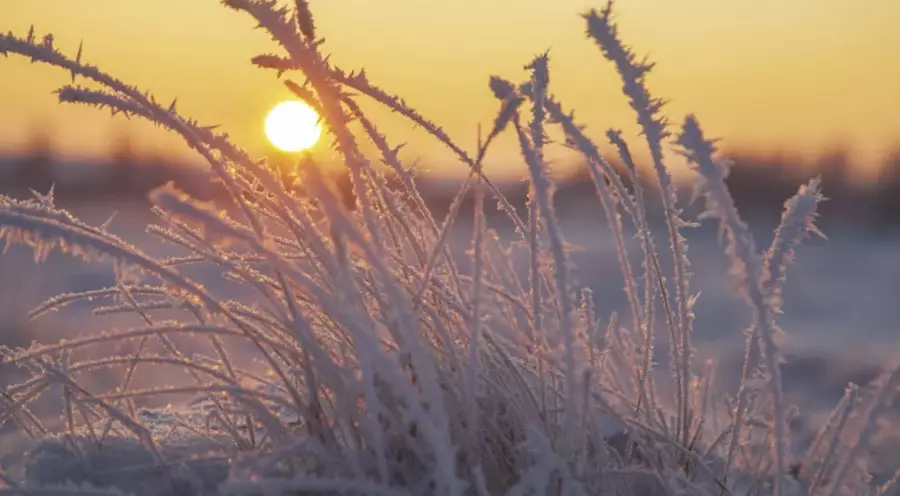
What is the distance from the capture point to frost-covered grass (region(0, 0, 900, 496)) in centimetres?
89

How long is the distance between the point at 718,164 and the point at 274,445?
657mm

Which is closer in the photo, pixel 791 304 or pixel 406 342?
pixel 406 342

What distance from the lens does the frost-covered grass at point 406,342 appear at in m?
0.89

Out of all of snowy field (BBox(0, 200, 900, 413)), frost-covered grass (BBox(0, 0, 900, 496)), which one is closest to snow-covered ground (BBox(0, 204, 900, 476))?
snowy field (BBox(0, 200, 900, 413))

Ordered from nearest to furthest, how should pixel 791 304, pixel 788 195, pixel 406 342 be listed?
1. pixel 406 342
2. pixel 791 304
3. pixel 788 195

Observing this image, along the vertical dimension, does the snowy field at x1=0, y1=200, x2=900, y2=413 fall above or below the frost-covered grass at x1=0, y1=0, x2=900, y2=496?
below

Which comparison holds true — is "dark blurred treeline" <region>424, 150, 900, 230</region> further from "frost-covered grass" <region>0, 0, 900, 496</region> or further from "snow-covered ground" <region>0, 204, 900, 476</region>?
"frost-covered grass" <region>0, 0, 900, 496</region>

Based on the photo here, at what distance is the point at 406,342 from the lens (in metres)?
0.89

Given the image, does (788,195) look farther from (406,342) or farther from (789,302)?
(406,342)

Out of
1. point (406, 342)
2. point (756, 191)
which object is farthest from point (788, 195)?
point (406, 342)

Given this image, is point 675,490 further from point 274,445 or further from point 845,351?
point 845,351

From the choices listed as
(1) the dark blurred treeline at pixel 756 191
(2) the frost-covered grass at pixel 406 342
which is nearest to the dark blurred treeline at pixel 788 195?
(1) the dark blurred treeline at pixel 756 191

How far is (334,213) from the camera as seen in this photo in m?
0.85

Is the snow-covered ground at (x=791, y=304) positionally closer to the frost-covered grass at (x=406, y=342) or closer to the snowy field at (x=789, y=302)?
the snowy field at (x=789, y=302)
